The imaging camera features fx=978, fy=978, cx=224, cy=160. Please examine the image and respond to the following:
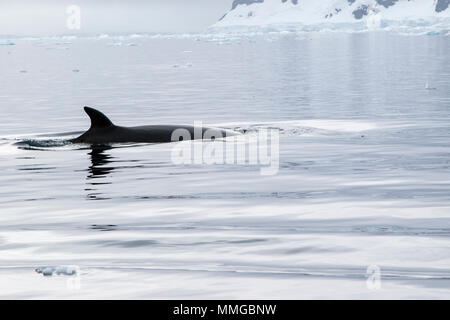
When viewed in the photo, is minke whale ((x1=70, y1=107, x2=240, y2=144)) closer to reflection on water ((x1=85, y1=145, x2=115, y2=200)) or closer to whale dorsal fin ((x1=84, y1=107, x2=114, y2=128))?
whale dorsal fin ((x1=84, y1=107, x2=114, y2=128))

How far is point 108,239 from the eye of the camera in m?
9.37

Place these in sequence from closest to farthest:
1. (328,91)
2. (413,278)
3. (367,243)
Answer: (413,278), (367,243), (328,91)

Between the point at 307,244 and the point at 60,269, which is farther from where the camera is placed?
the point at 307,244

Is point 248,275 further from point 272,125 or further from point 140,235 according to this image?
point 272,125

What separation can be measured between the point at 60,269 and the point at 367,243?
9.33 ft

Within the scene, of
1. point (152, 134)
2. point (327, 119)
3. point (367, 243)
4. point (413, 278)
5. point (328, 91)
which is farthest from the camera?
point (328, 91)

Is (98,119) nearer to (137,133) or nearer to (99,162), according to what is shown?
(137,133)

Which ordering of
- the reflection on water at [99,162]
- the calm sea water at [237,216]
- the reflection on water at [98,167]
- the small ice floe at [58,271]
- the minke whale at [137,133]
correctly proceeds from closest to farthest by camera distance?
the calm sea water at [237,216]
the small ice floe at [58,271]
the reflection on water at [98,167]
the reflection on water at [99,162]
the minke whale at [137,133]

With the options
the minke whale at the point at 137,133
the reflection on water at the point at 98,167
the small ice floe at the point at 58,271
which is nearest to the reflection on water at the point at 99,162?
the reflection on water at the point at 98,167

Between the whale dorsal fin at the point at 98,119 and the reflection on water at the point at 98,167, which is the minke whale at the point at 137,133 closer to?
the whale dorsal fin at the point at 98,119

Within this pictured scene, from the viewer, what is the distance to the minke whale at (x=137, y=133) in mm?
17625

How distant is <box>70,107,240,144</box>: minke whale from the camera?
1762cm

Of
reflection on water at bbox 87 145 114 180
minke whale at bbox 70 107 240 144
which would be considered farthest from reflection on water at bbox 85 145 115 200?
minke whale at bbox 70 107 240 144
